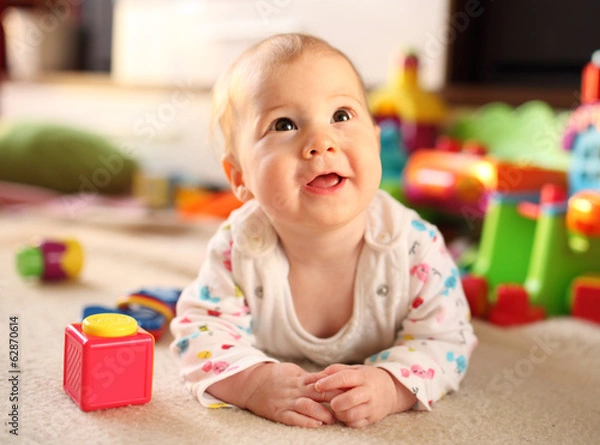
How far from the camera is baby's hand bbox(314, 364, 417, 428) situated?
0.76m

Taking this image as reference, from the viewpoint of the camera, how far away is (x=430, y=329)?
89cm

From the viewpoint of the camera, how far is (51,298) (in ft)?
4.13

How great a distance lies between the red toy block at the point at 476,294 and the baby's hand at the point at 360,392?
20.3 inches

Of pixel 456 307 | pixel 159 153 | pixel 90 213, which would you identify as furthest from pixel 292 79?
pixel 159 153

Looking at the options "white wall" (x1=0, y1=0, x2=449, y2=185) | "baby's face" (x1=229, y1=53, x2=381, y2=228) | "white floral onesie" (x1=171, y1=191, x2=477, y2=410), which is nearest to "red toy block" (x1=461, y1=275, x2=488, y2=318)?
"white floral onesie" (x1=171, y1=191, x2=477, y2=410)

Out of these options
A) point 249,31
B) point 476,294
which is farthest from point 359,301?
point 249,31

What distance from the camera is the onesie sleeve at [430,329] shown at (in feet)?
2.75

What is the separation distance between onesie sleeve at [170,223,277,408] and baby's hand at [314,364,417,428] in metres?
0.09

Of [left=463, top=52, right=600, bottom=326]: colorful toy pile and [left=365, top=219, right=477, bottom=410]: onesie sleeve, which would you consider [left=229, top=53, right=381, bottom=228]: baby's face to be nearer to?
[left=365, top=219, right=477, bottom=410]: onesie sleeve

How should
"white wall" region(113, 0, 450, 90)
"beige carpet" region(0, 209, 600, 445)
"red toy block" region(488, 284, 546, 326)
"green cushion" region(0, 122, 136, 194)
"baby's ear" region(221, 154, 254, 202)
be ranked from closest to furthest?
"beige carpet" region(0, 209, 600, 445) → "baby's ear" region(221, 154, 254, 202) → "red toy block" region(488, 284, 546, 326) → "white wall" region(113, 0, 450, 90) → "green cushion" region(0, 122, 136, 194)

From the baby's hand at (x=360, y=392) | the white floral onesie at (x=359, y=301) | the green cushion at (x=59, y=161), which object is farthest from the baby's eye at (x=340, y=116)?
the green cushion at (x=59, y=161)

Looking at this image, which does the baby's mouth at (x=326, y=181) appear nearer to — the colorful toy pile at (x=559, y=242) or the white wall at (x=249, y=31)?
the colorful toy pile at (x=559, y=242)

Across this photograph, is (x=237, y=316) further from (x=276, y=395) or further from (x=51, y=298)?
(x=51, y=298)

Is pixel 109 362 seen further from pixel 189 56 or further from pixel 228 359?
pixel 189 56
